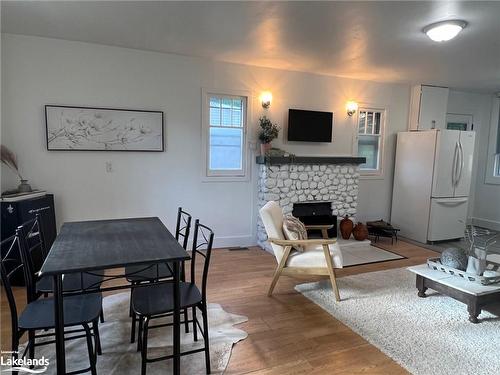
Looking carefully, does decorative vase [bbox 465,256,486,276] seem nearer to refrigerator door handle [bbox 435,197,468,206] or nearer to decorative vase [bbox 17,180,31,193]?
refrigerator door handle [bbox 435,197,468,206]

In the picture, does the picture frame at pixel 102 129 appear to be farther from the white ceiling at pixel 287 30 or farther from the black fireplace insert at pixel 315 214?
the black fireplace insert at pixel 315 214

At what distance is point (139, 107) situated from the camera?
404cm

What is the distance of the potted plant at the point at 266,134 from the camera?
14.9ft

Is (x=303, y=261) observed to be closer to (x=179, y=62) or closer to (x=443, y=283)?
(x=443, y=283)

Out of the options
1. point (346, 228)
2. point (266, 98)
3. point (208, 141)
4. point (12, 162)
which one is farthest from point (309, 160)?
point (12, 162)

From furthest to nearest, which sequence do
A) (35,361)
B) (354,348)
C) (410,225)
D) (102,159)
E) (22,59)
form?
(410,225) < (102,159) < (22,59) < (354,348) < (35,361)

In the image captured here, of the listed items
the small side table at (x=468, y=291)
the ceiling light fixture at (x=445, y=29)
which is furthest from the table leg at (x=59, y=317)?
the ceiling light fixture at (x=445, y=29)

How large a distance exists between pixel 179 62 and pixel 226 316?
10.2 ft

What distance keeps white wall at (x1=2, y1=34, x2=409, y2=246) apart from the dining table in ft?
5.26

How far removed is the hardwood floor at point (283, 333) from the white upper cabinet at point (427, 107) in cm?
326

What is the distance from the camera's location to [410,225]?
17.8ft

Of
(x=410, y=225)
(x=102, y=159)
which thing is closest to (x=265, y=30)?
(x=102, y=159)

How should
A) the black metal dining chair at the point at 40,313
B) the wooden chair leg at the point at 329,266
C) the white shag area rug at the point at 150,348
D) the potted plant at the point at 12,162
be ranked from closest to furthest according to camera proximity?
the black metal dining chair at the point at 40,313 → the white shag area rug at the point at 150,348 → the wooden chair leg at the point at 329,266 → the potted plant at the point at 12,162

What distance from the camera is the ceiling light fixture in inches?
113
